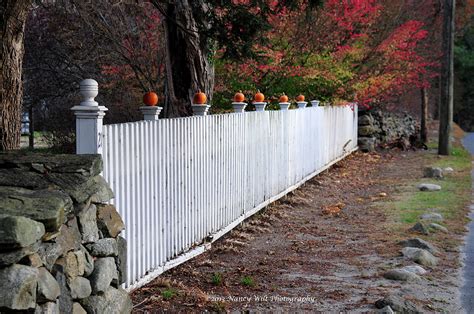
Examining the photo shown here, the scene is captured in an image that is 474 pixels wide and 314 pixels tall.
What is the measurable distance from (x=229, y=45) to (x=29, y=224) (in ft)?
18.5

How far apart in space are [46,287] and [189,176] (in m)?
4.06

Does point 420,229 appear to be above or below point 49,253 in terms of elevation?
below

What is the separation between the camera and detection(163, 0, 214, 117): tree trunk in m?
10.6

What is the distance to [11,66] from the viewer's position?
637cm

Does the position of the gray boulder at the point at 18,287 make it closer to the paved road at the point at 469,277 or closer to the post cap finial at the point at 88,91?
the post cap finial at the point at 88,91

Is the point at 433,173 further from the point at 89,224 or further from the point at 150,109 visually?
the point at 89,224

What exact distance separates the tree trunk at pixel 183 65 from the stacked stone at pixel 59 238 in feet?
17.1

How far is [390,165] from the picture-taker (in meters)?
20.4

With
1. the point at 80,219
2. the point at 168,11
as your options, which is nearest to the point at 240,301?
the point at 80,219

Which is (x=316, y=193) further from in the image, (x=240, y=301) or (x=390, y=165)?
(x=240, y=301)

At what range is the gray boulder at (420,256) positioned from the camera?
27.9 feet

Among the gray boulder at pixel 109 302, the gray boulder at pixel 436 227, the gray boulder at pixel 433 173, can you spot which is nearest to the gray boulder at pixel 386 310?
the gray boulder at pixel 109 302

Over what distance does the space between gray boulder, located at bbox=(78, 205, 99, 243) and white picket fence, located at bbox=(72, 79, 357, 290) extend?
25.0 inches

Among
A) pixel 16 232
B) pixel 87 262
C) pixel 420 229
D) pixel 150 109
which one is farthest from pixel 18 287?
pixel 420 229
